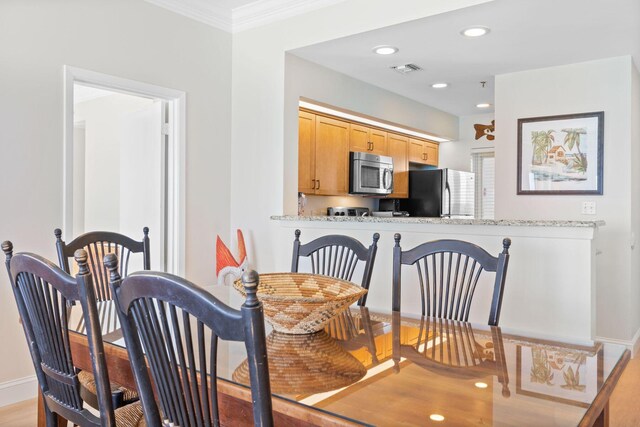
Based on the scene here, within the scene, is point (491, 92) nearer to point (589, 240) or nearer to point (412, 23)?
point (412, 23)

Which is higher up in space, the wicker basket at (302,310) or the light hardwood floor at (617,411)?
the wicker basket at (302,310)

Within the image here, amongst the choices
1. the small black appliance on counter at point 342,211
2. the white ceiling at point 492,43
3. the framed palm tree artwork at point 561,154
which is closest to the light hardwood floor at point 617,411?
the framed palm tree artwork at point 561,154

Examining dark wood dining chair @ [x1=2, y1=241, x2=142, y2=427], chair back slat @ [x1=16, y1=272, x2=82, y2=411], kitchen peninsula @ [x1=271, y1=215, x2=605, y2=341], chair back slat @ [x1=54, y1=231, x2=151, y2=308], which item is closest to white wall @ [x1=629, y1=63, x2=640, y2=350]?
kitchen peninsula @ [x1=271, y1=215, x2=605, y2=341]

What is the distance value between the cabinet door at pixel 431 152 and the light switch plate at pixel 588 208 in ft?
8.75

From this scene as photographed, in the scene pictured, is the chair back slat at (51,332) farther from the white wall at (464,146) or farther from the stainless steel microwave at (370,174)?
the white wall at (464,146)

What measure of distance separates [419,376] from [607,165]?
339 cm

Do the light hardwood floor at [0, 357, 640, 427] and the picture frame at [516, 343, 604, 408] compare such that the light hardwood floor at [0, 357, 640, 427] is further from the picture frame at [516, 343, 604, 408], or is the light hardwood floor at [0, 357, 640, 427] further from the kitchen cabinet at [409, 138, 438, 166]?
the kitchen cabinet at [409, 138, 438, 166]

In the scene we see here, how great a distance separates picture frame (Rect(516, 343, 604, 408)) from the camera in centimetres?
115

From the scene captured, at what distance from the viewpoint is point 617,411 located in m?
2.71

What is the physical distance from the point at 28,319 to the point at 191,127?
8.11 ft

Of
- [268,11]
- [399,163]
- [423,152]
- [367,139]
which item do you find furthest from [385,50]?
[423,152]

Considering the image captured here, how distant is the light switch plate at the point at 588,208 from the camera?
13.1 ft

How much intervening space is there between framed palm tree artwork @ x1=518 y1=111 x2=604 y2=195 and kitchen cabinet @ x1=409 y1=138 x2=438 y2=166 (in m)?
1.99

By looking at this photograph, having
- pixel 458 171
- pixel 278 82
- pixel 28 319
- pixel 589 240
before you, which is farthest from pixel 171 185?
pixel 458 171
